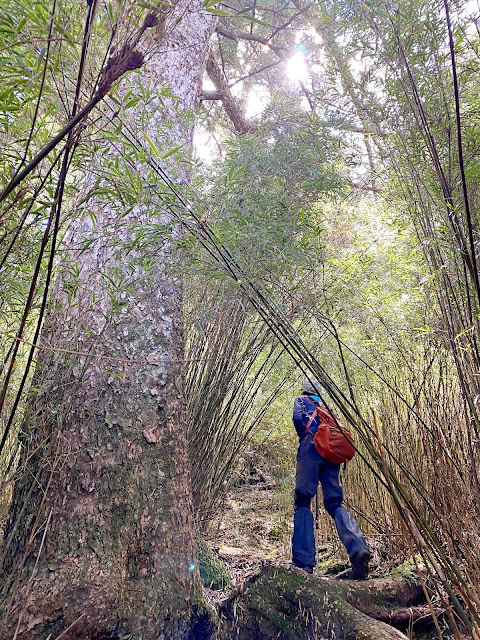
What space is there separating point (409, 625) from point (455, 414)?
0.94m

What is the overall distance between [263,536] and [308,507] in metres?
1.22

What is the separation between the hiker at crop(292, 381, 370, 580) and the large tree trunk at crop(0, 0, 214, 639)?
817 mm

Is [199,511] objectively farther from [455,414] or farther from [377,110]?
[377,110]

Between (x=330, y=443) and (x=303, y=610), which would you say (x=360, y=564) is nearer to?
(x=330, y=443)

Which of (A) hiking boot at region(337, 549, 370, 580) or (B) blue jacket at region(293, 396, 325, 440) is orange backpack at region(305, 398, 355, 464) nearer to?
(B) blue jacket at region(293, 396, 325, 440)

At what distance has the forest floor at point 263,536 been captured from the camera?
221 cm

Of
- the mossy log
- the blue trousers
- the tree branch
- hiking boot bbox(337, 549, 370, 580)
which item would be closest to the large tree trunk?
the mossy log

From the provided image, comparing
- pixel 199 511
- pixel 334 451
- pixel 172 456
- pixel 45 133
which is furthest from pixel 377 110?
pixel 199 511

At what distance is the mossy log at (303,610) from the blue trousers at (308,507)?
356 mm

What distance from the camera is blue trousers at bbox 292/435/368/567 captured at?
2305 millimetres

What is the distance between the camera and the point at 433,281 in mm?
1491

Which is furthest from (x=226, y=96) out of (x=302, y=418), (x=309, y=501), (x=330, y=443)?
(x=309, y=501)

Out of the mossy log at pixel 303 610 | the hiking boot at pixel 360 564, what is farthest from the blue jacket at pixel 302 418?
the mossy log at pixel 303 610

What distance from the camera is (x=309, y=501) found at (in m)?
2.52
